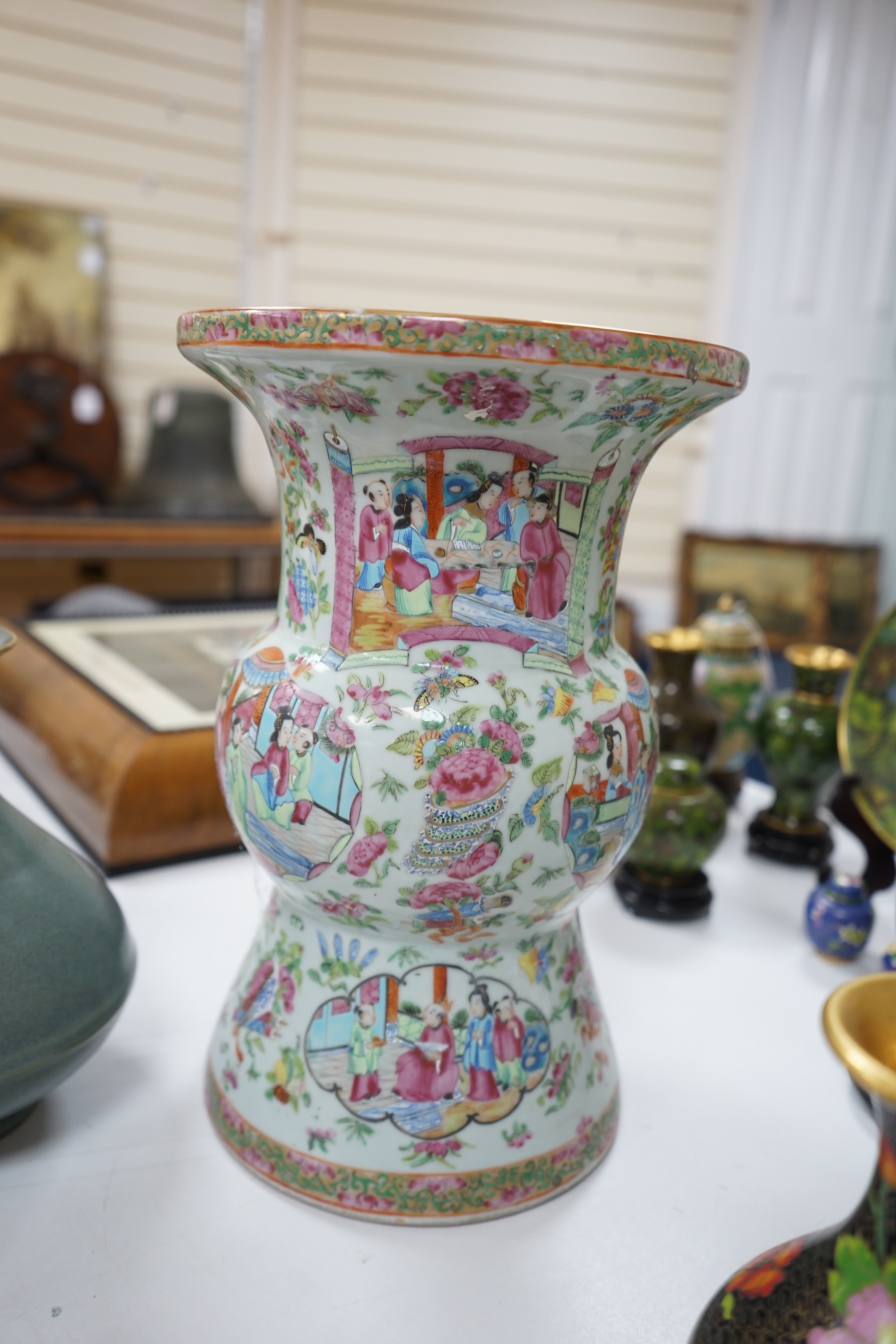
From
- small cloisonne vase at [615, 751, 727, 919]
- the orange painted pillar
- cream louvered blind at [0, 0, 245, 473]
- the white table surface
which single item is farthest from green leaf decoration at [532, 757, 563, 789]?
cream louvered blind at [0, 0, 245, 473]

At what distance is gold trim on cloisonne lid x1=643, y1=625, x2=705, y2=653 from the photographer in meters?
0.90

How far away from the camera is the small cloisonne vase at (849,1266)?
1.05ft

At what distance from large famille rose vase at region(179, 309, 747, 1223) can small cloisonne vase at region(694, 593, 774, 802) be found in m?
0.52

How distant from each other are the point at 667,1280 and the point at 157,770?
54cm

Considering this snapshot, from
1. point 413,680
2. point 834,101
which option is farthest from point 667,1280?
point 834,101

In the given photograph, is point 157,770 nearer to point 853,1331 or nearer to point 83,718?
point 83,718

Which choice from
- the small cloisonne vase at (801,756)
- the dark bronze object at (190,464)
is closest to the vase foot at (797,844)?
the small cloisonne vase at (801,756)

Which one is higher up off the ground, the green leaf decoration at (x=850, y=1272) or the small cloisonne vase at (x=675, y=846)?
the green leaf decoration at (x=850, y=1272)

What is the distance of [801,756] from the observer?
0.90m

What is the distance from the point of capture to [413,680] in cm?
46

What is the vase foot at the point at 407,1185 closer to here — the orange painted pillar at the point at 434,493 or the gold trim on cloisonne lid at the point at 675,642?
the orange painted pillar at the point at 434,493

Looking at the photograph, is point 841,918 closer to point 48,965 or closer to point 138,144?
point 48,965

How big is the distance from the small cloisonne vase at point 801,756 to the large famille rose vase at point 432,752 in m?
0.43

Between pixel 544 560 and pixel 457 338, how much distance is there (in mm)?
123
